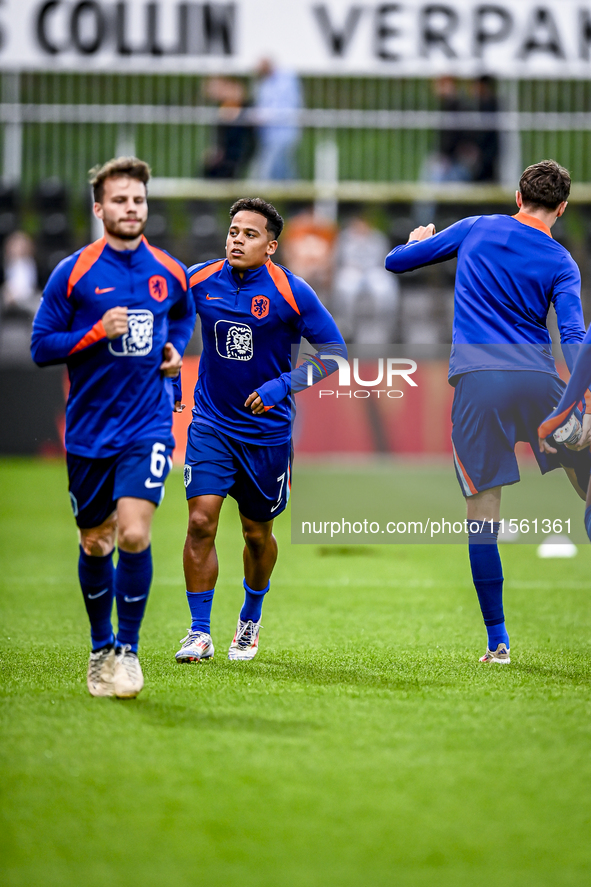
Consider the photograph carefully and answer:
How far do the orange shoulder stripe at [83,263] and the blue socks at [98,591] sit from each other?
1133mm

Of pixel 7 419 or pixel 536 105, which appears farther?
pixel 536 105

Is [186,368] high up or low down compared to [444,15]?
down

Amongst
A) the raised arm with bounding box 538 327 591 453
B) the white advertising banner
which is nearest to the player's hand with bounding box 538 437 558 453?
the raised arm with bounding box 538 327 591 453

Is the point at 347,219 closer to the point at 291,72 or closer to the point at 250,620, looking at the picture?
the point at 291,72

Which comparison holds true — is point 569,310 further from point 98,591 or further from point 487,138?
point 487,138

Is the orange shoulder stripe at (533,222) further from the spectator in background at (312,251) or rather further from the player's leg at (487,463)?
the spectator in background at (312,251)

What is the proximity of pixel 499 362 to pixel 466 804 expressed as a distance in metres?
2.43

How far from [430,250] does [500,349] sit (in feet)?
1.97

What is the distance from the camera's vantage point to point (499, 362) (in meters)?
5.09

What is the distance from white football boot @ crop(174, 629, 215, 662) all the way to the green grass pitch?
78mm

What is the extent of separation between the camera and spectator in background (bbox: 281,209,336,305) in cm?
1677

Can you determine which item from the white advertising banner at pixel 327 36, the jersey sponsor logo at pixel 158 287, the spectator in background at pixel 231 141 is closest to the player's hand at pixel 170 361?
the jersey sponsor logo at pixel 158 287

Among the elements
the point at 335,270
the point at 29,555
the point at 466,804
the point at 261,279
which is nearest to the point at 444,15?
the point at 335,270

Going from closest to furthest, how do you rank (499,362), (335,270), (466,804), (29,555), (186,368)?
(466,804) → (499,362) → (29,555) → (186,368) → (335,270)
